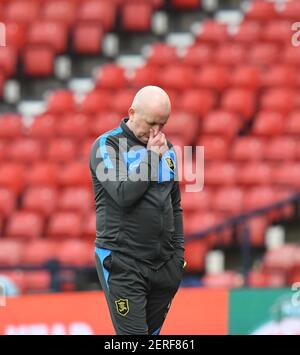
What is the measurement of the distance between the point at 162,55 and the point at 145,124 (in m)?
8.43

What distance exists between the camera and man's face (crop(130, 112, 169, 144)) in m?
4.83

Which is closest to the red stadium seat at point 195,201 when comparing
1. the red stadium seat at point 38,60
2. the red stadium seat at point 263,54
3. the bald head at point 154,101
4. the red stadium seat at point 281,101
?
the red stadium seat at point 281,101

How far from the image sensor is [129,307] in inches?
196

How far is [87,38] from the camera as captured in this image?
13578mm

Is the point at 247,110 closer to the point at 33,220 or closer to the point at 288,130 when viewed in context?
the point at 288,130

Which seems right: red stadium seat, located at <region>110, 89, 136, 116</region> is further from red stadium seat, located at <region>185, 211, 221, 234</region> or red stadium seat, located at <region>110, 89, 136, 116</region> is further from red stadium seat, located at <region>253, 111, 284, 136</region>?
red stadium seat, located at <region>185, 211, 221, 234</region>

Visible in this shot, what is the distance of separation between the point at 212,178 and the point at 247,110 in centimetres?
139

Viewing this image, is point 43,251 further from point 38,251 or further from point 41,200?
point 41,200

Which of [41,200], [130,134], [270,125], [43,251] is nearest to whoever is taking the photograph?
[130,134]

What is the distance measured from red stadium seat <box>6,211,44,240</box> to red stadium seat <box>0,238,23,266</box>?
0.18m

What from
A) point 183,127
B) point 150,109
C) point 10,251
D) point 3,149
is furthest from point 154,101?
point 3,149

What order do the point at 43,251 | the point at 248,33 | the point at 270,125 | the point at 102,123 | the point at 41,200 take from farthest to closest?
1. the point at 248,33
2. the point at 102,123
3. the point at 270,125
4. the point at 41,200
5. the point at 43,251

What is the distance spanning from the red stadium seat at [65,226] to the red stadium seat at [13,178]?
76 centimetres
